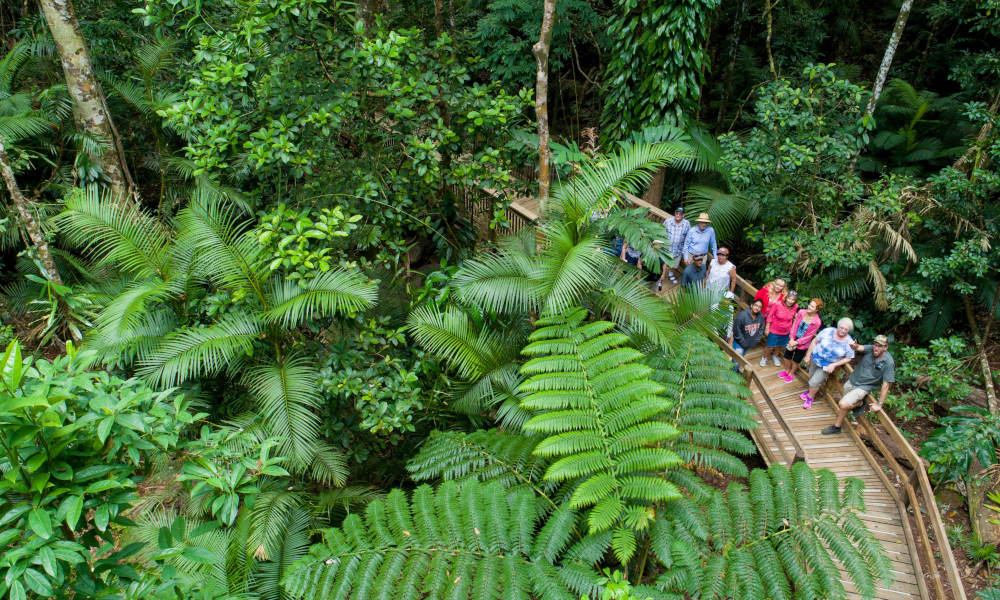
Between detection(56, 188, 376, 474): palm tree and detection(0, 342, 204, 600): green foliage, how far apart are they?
2.50m

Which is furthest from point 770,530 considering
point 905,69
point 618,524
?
point 905,69

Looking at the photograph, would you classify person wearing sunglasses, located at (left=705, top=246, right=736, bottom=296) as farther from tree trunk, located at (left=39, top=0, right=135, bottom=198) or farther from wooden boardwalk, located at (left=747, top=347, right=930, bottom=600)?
tree trunk, located at (left=39, top=0, right=135, bottom=198)

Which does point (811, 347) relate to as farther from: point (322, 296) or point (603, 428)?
point (322, 296)

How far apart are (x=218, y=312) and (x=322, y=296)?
1237mm

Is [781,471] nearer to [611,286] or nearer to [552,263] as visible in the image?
[611,286]

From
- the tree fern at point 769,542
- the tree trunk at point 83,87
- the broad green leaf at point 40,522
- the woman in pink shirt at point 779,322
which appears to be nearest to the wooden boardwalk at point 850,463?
the woman in pink shirt at point 779,322

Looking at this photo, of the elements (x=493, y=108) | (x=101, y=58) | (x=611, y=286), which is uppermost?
(x=101, y=58)

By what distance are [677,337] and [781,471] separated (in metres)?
1.52

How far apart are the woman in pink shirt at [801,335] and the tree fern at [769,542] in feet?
10.0

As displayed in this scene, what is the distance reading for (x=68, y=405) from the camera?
91.0 inches

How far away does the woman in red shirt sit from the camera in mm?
7320

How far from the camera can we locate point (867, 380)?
6.42 m

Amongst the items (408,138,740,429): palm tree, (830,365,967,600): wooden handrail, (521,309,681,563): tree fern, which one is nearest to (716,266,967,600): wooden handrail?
(830,365,967,600): wooden handrail

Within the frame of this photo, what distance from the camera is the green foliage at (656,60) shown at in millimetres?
9172
